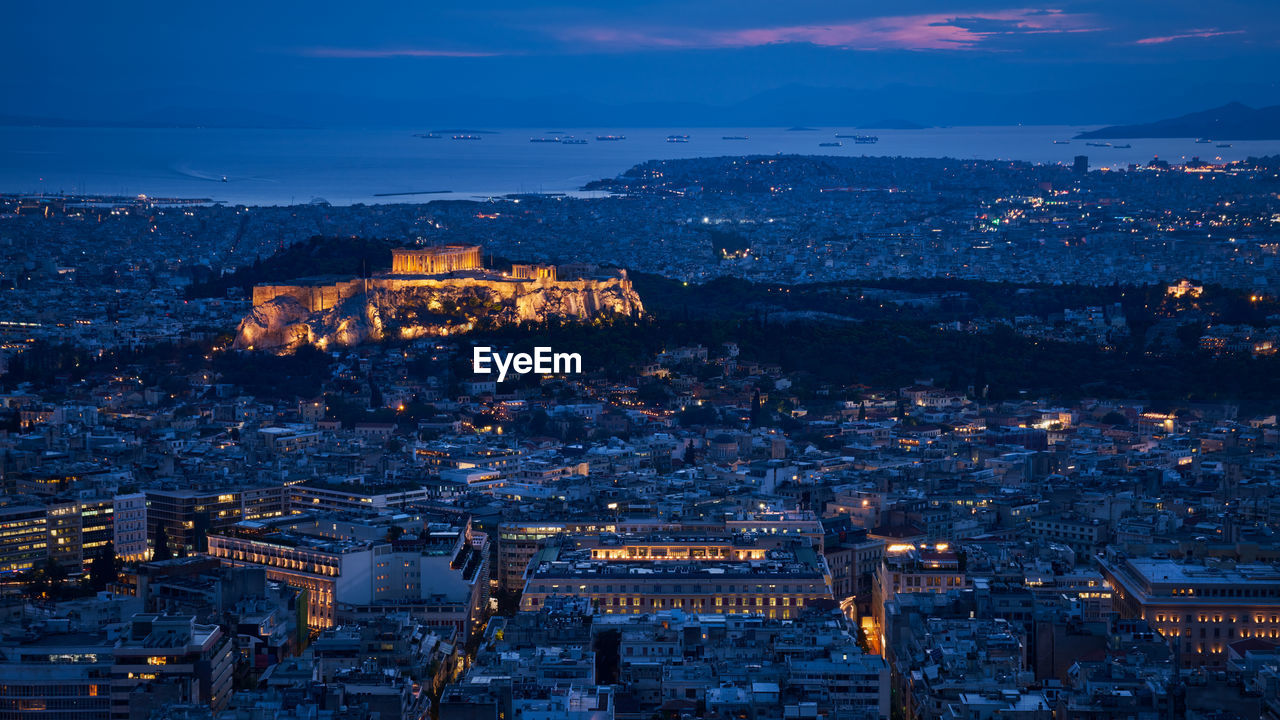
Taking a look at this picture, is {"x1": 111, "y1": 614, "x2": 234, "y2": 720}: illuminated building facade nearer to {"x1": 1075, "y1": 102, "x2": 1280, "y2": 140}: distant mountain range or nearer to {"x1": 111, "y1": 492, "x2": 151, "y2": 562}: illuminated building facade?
{"x1": 111, "y1": 492, "x2": 151, "y2": 562}: illuminated building facade

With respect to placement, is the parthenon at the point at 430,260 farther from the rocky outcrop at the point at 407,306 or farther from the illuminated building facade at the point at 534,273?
the rocky outcrop at the point at 407,306

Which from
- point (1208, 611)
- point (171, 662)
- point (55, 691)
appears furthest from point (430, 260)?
point (55, 691)

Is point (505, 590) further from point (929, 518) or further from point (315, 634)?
point (929, 518)

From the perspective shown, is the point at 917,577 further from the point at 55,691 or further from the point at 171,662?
the point at 55,691

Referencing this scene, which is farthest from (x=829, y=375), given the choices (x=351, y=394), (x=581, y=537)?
(x=581, y=537)

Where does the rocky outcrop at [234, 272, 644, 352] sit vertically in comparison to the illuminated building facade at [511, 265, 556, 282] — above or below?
below

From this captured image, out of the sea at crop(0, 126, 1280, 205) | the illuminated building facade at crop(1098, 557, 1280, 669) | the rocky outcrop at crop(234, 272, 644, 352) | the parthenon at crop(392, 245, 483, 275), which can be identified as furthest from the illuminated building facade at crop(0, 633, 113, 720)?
the sea at crop(0, 126, 1280, 205)
